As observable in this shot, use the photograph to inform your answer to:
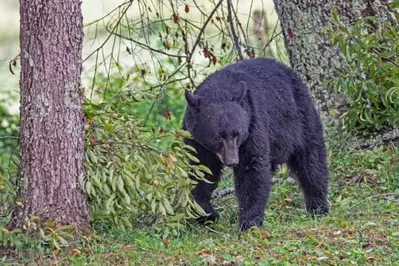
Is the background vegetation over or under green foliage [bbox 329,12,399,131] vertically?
under

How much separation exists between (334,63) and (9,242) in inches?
158

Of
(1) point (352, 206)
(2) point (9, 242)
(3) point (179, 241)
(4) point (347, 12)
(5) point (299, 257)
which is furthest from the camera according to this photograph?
(4) point (347, 12)

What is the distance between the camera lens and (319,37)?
793 centimetres

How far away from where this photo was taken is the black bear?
5.90 metres

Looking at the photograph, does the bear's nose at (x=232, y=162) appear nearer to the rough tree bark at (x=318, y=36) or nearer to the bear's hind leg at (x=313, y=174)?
the bear's hind leg at (x=313, y=174)

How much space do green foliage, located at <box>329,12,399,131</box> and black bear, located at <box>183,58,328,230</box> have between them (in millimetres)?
536

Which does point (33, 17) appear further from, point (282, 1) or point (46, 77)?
point (282, 1)

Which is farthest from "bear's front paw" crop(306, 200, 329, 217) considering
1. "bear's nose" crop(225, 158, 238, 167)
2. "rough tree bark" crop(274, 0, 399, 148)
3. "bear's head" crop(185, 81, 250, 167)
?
"rough tree bark" crop(274, 0, 399, 148)

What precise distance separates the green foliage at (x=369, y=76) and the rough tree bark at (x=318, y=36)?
0.16 m

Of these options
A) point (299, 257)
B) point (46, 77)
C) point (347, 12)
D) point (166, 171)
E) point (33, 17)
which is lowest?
point (299, 257)

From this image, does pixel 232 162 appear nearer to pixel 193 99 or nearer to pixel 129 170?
pixel 193 99

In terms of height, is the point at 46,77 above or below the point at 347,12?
below

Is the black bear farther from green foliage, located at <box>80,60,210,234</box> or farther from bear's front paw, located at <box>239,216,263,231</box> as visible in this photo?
green foliage, located at <box>80,60,210,234</box>

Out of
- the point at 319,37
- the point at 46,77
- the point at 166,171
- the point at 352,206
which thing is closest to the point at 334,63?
the point at 319,37
